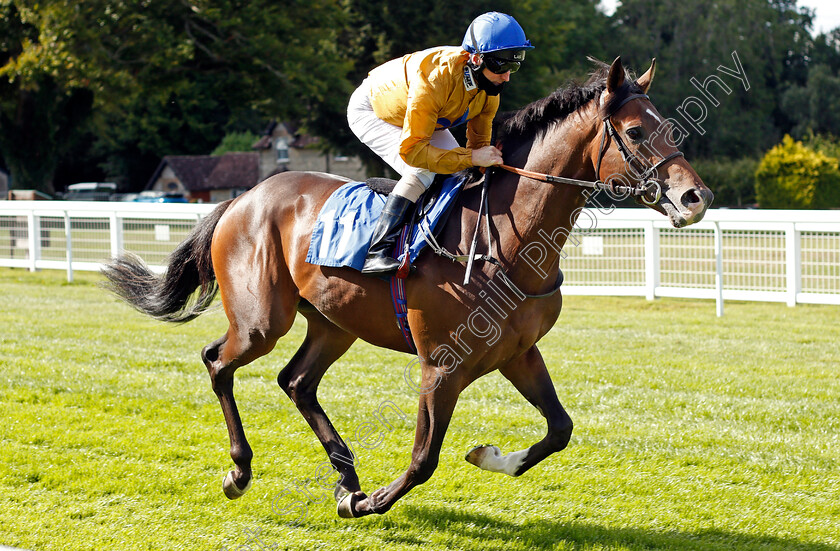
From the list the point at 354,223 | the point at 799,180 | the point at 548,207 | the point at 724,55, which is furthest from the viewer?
the point at 724,55

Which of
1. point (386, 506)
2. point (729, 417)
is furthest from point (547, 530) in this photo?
point (729, 417)

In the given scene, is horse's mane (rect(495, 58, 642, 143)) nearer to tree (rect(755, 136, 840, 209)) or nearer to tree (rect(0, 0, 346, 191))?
tree (rect(0, 0, 346, 191))

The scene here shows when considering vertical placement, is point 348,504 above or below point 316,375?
below

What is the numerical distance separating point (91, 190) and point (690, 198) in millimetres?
51275

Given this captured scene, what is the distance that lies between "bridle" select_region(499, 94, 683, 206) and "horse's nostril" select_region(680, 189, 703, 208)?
3.8 inches

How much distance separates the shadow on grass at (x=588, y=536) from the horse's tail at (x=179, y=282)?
5.93ft

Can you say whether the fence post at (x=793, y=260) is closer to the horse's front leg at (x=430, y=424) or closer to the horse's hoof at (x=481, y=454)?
the horse's hoof at (x=481, y=454)

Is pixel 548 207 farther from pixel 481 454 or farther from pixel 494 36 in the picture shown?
pixel 481 454

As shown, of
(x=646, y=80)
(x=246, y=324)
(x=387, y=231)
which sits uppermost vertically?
(x=646, y=80)

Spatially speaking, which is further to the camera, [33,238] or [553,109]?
[33,238]

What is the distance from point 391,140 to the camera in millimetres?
3939

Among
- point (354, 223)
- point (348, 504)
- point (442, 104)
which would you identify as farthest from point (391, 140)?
point (348, 504)

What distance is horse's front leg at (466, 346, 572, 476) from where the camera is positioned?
11.9ft

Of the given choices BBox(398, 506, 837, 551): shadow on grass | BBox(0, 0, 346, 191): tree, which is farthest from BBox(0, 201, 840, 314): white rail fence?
BBox(0, 0, 346, 191): tree
